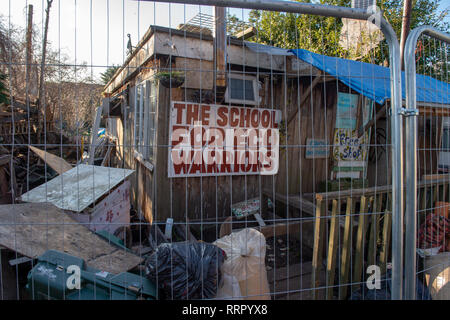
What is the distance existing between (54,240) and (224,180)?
10.2 feet

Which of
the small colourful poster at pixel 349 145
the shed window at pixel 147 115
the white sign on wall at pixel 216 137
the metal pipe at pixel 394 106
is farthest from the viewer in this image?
the small colourful poster at pixel 349 145

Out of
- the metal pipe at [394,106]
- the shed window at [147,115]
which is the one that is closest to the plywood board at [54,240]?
the shed window at [147,115]

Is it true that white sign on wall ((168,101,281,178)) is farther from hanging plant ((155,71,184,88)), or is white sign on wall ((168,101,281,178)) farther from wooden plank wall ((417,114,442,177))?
wooden plank wall ((417,114,442,177))

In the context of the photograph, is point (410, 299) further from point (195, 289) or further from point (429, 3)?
point (429, 3)

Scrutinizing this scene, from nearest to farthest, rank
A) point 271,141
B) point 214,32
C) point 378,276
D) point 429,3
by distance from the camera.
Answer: point 378,276
point 214,32
point 271,141
point 429,3

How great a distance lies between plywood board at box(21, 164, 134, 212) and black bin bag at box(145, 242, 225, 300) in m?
1.40

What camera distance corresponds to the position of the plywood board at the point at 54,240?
257 cm

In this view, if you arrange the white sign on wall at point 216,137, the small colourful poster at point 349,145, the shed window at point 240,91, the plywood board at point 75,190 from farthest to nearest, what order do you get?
the small colourful poster at point 349,145 < the shed window at point 240,91 < the white sign on wall at point 216,137 < the plywood board at point 75,190

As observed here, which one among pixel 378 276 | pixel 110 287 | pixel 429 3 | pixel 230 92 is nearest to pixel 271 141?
pixel 230 92

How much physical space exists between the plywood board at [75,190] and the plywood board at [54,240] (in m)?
0.28

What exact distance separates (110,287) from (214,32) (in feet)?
12.1

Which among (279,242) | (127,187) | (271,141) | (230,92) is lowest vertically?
(279,242)

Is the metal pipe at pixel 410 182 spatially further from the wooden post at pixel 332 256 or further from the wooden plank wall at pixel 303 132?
the wooden plank wall at pixel 303 132
